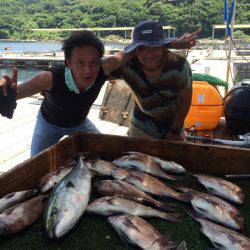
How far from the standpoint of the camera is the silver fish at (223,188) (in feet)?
8.10

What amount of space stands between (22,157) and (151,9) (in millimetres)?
112381

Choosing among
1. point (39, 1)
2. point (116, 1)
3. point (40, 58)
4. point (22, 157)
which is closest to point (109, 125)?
point (22, 157)

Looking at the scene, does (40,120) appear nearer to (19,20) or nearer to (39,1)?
(19,20)

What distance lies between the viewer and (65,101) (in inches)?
135

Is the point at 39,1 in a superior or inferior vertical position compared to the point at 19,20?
superior

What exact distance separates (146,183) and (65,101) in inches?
52.8

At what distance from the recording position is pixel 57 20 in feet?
404

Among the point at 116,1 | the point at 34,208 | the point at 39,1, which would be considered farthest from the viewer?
the point at 39,1

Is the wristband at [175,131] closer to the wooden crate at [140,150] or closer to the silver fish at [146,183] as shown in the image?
the wooden crate at [140,150]

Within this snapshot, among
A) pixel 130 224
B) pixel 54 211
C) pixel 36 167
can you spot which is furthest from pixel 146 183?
pixel 36 167

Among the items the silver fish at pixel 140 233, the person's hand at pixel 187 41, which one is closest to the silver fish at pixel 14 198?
the silver fish at pixel 140 233

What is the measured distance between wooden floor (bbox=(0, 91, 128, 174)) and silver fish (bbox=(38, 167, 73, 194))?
3.87m

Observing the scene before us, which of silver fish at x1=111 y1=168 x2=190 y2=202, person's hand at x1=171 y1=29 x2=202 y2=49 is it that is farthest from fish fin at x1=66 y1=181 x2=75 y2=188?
person's hand at x1=171 y1=29 x2=202 y2=49

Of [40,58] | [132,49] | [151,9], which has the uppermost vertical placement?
[151,9]
